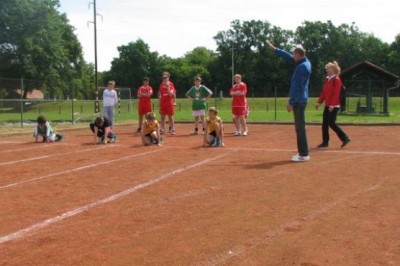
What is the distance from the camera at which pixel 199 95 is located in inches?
678

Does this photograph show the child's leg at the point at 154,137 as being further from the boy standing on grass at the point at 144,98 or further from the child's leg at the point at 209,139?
the boy standing on grass at the point at 144,98

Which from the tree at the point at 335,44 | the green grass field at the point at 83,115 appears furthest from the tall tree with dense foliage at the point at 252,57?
the green grass field at the point at 83,115

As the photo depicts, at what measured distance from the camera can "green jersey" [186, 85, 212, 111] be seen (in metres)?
17.2

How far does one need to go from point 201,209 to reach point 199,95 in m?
11.0

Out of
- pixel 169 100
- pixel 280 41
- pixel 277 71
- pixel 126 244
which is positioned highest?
pixel 280 41

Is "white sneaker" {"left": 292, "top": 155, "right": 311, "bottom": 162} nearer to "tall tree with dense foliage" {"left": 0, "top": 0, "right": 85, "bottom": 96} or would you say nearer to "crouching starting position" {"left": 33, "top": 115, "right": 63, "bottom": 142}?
"crouching starting position" {"left": 33, "top": 115, "right": 63, "bottom": 142}

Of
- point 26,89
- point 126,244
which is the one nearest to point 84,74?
point 26,89

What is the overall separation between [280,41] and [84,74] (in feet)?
185

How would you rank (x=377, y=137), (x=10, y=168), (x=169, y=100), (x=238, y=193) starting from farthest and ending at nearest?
(x=169, y=100), (x=377, y=137), (x=10, y=168), (x=238, y=193)

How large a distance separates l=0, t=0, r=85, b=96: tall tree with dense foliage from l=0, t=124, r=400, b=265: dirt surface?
53805 mm

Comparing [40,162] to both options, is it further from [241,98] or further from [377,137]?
Answer: [377,137]

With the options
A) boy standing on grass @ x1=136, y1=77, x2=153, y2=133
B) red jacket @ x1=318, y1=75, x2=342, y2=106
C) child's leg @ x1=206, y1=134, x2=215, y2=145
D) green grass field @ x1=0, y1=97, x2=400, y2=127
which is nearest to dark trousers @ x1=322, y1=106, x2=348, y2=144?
red jacket @ x1=318, y1=75, x2=342, y2=106

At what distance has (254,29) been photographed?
399 ft

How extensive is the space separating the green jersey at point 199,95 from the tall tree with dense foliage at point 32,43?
153 ft
